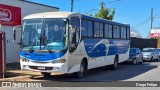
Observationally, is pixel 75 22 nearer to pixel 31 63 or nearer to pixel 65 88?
pixel 31 63

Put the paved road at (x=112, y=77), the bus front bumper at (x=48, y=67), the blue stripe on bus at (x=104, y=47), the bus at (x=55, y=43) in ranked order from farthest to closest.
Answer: the blue stripe on bus at (x=104, y=47) < the paved road at (x=112, y=77) < the bus at (x=55, y=43) < the bus front bumper at (x=48, y=67)

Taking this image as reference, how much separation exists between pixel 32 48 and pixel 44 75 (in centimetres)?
240

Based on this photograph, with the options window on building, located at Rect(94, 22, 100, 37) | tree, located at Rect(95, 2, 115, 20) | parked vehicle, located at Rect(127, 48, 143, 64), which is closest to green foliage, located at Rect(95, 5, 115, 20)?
tree, located at Rect(95, 2, 115, 20)

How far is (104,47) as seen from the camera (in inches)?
805

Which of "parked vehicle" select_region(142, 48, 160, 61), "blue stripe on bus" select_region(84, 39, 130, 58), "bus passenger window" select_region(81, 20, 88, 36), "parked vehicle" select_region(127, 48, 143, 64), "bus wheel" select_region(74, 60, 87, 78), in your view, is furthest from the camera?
"parked vehicle" select_region(142, 48, 160, 61)

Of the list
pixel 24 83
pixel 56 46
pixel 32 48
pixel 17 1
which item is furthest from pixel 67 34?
pixel 17 1

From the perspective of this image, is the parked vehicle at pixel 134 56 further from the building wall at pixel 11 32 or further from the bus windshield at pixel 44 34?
the bus windshield at pixel 44 34

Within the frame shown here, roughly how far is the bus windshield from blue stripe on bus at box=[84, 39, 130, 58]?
2394 millimetres

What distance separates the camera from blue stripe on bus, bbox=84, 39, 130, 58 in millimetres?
17913

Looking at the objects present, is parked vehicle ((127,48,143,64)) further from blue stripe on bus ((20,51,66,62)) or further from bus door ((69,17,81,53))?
blue stripe on bus ((20,51,66,62))

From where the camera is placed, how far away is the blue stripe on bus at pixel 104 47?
17913mm

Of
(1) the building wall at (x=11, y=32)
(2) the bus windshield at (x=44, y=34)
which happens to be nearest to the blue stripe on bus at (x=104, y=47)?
(2) the bus windshield at (x=44, y=34)

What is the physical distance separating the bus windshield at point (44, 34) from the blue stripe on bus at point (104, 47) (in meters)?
2.39

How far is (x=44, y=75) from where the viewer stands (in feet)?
56.7
